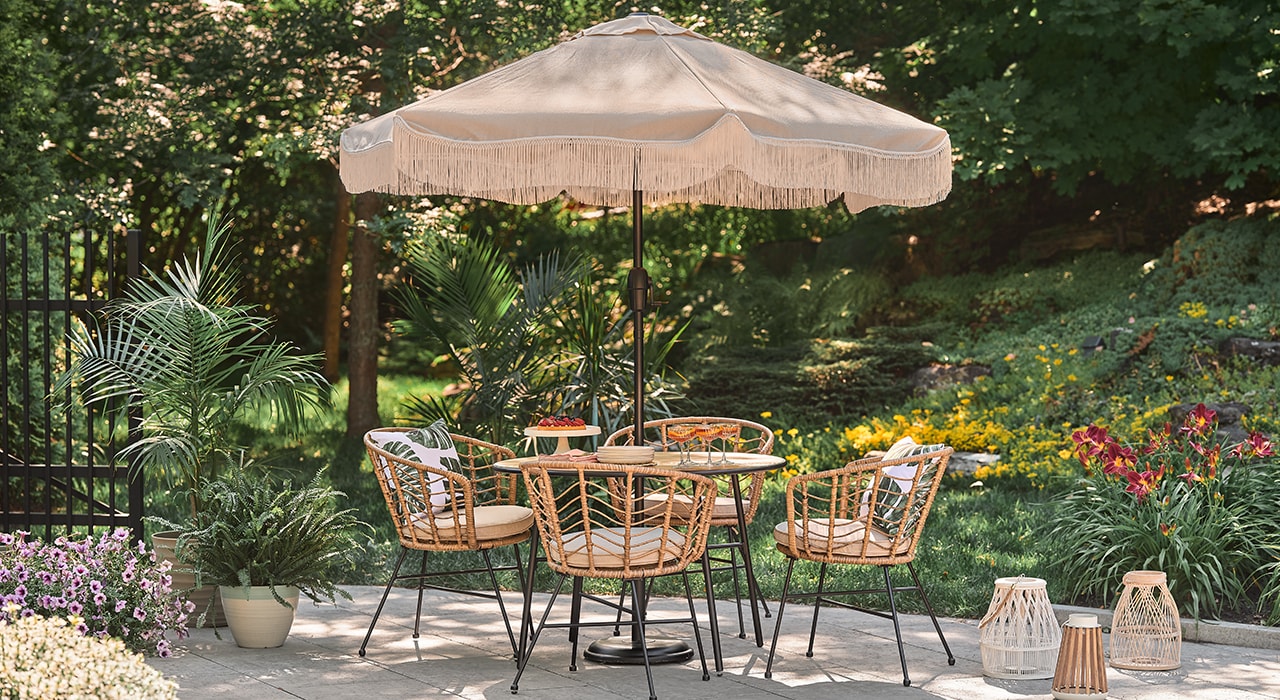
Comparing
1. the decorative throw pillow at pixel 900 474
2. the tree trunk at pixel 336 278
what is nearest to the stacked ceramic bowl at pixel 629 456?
the decorative throw pillow at pixel 900 474

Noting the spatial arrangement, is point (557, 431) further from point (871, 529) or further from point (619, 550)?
point (871, 529)

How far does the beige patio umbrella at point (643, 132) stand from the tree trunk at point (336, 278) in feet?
29.9

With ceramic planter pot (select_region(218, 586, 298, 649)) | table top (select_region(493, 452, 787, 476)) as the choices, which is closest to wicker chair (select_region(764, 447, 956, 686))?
table top (select_region(493, 452, 787, 476))

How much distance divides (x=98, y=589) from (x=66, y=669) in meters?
1.95

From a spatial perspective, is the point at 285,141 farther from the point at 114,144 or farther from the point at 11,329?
the point at 11,329

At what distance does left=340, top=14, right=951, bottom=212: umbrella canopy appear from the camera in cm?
467

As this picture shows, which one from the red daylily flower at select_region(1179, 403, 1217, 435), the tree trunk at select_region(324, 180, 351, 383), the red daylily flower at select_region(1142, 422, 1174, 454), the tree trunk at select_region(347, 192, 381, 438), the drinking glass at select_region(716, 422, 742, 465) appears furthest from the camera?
the tree trunk at select_region(324, 180, 351, 383)

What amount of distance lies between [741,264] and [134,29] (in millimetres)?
7109

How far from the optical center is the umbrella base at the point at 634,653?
5.49m

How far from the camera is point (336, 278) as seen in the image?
15.4 meters

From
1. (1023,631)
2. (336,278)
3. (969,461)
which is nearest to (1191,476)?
(1023,631)

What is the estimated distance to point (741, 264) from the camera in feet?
52.1

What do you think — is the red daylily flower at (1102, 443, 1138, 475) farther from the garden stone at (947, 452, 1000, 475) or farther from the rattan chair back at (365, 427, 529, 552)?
the garden stone at (947, 452, 1000, 475)

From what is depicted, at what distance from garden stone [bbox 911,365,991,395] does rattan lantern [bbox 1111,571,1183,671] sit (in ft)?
21.3
